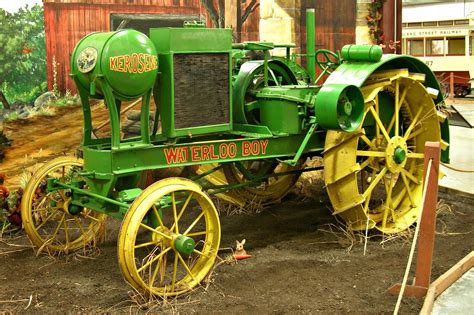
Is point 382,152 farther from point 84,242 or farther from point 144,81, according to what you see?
point 84,242

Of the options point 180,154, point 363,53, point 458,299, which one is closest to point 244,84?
point 363,53

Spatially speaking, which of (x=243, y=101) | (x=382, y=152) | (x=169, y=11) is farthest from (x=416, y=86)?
(x=169, y=11)

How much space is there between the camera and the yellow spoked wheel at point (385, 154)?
4816 mm

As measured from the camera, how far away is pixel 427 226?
3.86 m

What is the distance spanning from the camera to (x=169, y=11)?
6367 mm

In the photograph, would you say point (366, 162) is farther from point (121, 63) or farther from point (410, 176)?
point (121, 63)

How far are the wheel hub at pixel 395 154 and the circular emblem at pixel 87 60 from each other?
2.31 metres

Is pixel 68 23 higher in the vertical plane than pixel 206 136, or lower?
higher

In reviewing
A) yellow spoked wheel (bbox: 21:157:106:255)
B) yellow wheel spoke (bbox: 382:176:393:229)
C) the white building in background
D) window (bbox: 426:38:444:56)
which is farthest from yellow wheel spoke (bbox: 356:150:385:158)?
window (bbox: 426:38:444:56)

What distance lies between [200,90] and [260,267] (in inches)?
48.7

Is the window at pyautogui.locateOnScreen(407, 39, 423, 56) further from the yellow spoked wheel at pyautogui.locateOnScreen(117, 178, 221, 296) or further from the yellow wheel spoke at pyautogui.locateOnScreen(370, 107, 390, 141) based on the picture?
the yellow spoked wheel at pyautogui.locateOnScreen(117, 178, 221, 296)

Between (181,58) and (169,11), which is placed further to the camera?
(169,11)

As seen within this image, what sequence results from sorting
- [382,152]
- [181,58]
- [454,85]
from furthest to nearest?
[454,85] → [382,152] → [181,58]

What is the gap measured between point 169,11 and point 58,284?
309cm
